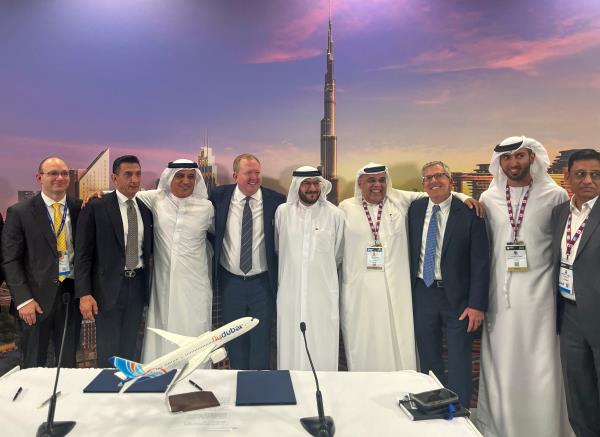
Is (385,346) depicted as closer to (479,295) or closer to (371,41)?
(479,295)

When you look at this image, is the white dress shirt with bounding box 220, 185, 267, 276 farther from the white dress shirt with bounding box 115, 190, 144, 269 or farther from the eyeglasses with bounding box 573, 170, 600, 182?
the eyeglasses with bounding box 573, 170, 600, 182

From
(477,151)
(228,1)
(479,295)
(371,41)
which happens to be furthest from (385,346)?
(228,1)

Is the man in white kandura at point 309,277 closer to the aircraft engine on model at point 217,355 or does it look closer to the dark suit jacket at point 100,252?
the dark suit jacket at point 100,252

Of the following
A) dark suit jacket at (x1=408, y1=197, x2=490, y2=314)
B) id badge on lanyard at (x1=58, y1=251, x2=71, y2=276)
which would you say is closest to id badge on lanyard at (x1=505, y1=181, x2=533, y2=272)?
dark suit jacket at (x1=408, y1=197, x2=490, y2=314)

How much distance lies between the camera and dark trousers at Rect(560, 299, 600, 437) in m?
2.48

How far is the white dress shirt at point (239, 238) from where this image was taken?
129 inches

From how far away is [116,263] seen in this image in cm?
298

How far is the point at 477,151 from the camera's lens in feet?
15.3

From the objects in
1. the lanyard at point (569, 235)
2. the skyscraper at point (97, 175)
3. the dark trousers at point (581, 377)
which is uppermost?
the skyscraper at point (97, 175)

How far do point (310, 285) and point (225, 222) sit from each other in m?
0.83

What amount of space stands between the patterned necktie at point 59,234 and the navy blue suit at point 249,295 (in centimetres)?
107

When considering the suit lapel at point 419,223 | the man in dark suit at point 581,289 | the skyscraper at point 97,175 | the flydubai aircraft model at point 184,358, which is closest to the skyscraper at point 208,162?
the skyscraper at point 97,175

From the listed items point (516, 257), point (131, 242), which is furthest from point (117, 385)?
point (516, 257)

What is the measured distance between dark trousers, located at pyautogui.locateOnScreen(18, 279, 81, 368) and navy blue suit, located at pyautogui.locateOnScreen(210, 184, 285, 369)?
1.06 m
